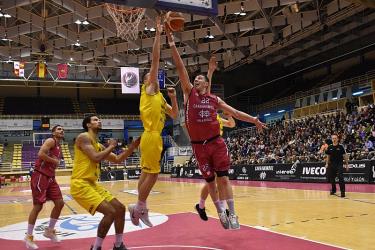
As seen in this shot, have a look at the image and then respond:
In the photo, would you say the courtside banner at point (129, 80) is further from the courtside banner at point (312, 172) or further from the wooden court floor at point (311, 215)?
A: the wooden court floor at point (311, 215)

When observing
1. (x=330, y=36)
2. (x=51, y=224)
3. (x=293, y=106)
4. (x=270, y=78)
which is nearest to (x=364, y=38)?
(x=330, y=36)

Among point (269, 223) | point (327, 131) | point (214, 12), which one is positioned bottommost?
point (269, 223)

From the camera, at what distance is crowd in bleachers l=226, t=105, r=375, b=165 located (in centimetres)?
1797

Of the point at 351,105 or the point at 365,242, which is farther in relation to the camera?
the point at 351,105

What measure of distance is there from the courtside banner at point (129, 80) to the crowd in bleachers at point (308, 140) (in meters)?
7.60

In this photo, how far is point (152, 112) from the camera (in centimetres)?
554

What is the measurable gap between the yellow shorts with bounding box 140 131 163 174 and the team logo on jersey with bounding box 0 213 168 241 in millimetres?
1345

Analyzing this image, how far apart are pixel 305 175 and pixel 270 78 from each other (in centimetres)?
2125

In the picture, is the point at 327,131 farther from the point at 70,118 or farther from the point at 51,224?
the point at 70,118

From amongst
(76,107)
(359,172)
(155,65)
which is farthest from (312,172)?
(76,107)

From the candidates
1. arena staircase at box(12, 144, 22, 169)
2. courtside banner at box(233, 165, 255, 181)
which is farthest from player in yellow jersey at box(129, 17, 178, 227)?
arena staircase at box(12, 144, 22, 169)

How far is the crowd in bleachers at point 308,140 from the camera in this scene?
707 inches

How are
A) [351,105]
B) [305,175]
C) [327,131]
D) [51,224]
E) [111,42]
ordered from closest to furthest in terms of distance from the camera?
[51,224]
[305,175]
[327,131]
[351,105]
[111,42]

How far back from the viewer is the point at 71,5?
2169 centimetres
